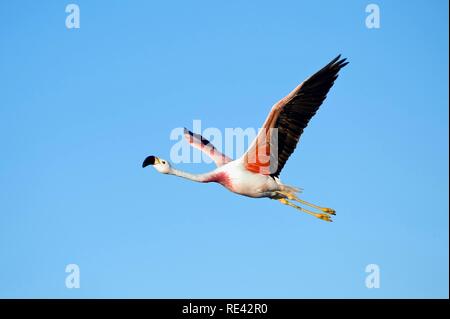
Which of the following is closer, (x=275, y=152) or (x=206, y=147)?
(x=275, y=152)

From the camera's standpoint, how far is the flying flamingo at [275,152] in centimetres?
2369

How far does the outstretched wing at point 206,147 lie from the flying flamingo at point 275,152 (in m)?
1.35

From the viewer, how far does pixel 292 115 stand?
78.3 ft

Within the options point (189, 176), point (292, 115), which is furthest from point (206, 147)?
point (292, 115)

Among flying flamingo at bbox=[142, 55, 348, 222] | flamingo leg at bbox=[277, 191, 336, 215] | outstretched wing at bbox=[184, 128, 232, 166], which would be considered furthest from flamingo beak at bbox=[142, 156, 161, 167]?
flamingo leg at bbox=[277, 191, 336, 215]

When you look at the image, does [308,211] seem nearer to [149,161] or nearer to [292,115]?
[292,115]

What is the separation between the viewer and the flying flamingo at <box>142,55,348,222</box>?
2369 cm

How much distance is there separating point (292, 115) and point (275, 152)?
142cm

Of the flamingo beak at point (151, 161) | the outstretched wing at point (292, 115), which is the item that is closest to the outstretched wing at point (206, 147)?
the outstretched wing at point (292, 115)

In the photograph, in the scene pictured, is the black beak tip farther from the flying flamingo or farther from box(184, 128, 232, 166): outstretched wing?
box(184, 128, 232, 166): outstretched wing

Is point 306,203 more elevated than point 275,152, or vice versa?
point 275,152
